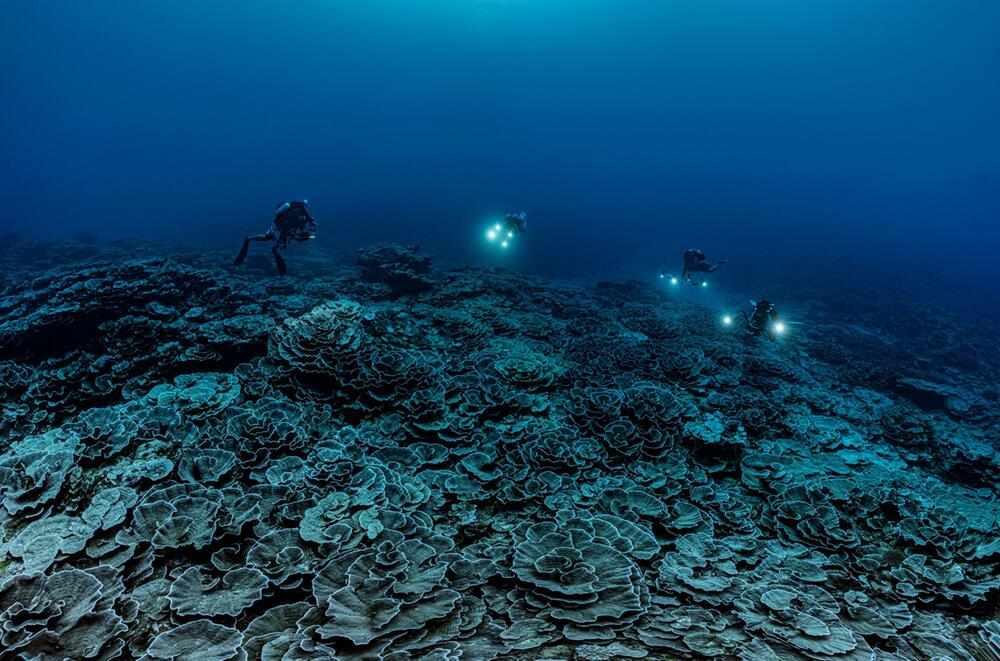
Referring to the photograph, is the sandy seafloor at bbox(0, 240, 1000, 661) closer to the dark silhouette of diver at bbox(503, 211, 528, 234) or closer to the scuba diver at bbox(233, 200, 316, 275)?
the scuba diver at bbox(233, 200, 316, 275)

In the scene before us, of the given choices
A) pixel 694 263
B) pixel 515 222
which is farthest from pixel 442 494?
pixel 694 263

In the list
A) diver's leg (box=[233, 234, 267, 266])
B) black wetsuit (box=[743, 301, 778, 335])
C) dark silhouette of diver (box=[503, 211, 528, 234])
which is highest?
dark silhouette of diver (box=[503, 211, 528, 234])

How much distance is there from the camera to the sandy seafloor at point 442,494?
3146mm

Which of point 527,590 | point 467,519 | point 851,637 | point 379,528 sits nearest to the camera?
point 851,637

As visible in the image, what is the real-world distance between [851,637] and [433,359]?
6809 millimetres

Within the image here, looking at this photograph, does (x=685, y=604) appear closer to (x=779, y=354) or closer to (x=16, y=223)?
(x=779, y=354)

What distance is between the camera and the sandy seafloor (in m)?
3.15

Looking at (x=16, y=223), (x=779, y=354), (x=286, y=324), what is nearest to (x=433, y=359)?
(x=286, y=324)

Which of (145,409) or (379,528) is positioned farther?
(145,409)

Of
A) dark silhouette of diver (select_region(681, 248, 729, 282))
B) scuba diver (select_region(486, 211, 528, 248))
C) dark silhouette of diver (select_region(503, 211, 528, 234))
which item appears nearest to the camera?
scuba diver (select_region(486, 211, 528, 248))

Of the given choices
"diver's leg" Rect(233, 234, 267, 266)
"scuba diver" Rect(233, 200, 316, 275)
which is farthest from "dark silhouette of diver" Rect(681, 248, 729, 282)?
"diver's leg" Rect(233, 234, 267, 266)

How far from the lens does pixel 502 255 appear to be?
3953 centimetres

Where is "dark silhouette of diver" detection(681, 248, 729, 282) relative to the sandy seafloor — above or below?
above

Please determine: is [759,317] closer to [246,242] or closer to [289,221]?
[289,221]
